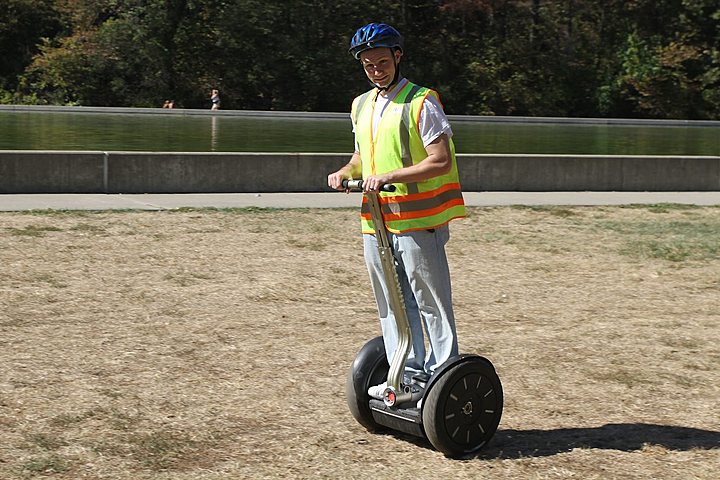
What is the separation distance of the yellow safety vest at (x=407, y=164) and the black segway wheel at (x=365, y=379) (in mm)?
639

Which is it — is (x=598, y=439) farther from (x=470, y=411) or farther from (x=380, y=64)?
(x=380, y=64)

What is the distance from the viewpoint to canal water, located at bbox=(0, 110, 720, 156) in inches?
944

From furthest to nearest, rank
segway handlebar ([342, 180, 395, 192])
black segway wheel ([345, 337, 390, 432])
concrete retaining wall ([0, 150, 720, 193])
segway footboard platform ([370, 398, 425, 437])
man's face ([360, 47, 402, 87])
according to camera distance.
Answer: concrete retaining wall ([0, 150, 720, 193]) < black segway wheel ([345, 337, 390, 432]) < segway footboard platform ([370, 398, 425, 437]) < man's face ([360, 47, 402, 87]) < segway handlebar ([342, 180, 395, 192])

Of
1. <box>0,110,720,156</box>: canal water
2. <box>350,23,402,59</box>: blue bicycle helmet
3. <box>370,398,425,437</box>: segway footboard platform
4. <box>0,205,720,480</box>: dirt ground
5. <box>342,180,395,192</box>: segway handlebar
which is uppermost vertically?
<box>350,23,402,59</box>: blue bicycle helmet

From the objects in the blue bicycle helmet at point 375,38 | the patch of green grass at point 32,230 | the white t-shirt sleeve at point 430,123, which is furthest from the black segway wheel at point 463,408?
the patch of green grass at point 32,230

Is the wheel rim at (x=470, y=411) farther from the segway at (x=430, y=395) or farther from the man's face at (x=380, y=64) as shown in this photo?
the man's face at (x=380, y=64)

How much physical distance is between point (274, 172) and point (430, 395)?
411 inches

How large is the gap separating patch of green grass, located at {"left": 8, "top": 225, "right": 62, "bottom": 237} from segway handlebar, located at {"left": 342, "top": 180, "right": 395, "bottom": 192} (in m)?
6.46

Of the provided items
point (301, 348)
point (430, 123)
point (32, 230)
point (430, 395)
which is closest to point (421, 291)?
point (430, 395)

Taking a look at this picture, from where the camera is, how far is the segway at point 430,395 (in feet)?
15.8

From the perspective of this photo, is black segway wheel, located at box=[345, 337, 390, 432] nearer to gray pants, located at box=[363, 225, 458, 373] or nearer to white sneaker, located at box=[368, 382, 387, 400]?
white sneaker, located at box=[368, 382, 387, 400]

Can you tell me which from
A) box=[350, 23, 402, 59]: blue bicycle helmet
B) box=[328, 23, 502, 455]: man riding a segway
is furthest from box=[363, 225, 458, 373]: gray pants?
box=[350, 23, 402, 59]: blue bicycle helmet

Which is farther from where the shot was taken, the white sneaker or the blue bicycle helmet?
the white sneaker

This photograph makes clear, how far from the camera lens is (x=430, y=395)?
15.8ft
